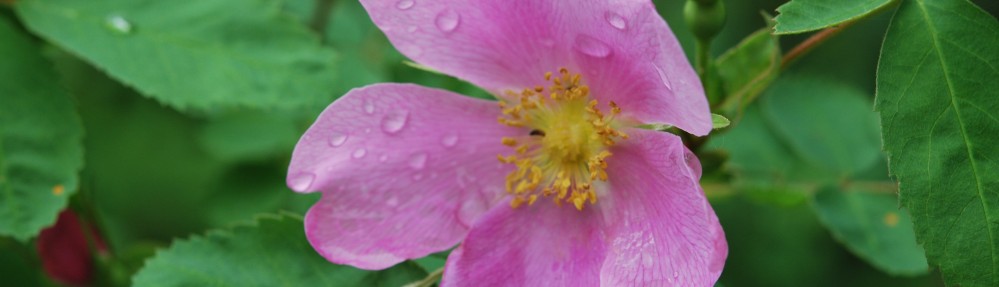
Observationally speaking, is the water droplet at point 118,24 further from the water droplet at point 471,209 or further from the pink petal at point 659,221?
the pink petal at point 659,221

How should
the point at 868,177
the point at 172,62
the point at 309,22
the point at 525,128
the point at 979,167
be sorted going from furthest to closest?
the point at 309,22, the point at 868,177, the point at 172,62, the point at 525,128, the point at 979,167

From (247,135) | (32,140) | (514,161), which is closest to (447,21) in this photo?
(514,161)

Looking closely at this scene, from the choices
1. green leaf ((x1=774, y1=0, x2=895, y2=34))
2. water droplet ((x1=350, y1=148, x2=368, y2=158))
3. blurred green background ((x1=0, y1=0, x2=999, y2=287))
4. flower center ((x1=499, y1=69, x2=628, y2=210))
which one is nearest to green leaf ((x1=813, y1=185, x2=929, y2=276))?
blurred green background ((x1=0, y1=0, x2=999, y2=287))

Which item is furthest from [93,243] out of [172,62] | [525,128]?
[525,128]

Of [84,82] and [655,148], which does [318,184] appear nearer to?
[655,148]

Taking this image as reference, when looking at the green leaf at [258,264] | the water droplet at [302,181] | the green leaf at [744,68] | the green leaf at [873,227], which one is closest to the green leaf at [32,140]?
the green leaf at [258,264]

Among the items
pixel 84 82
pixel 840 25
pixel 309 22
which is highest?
pixel 840 25

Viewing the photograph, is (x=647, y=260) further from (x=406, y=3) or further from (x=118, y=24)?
(x=118, y=24)
